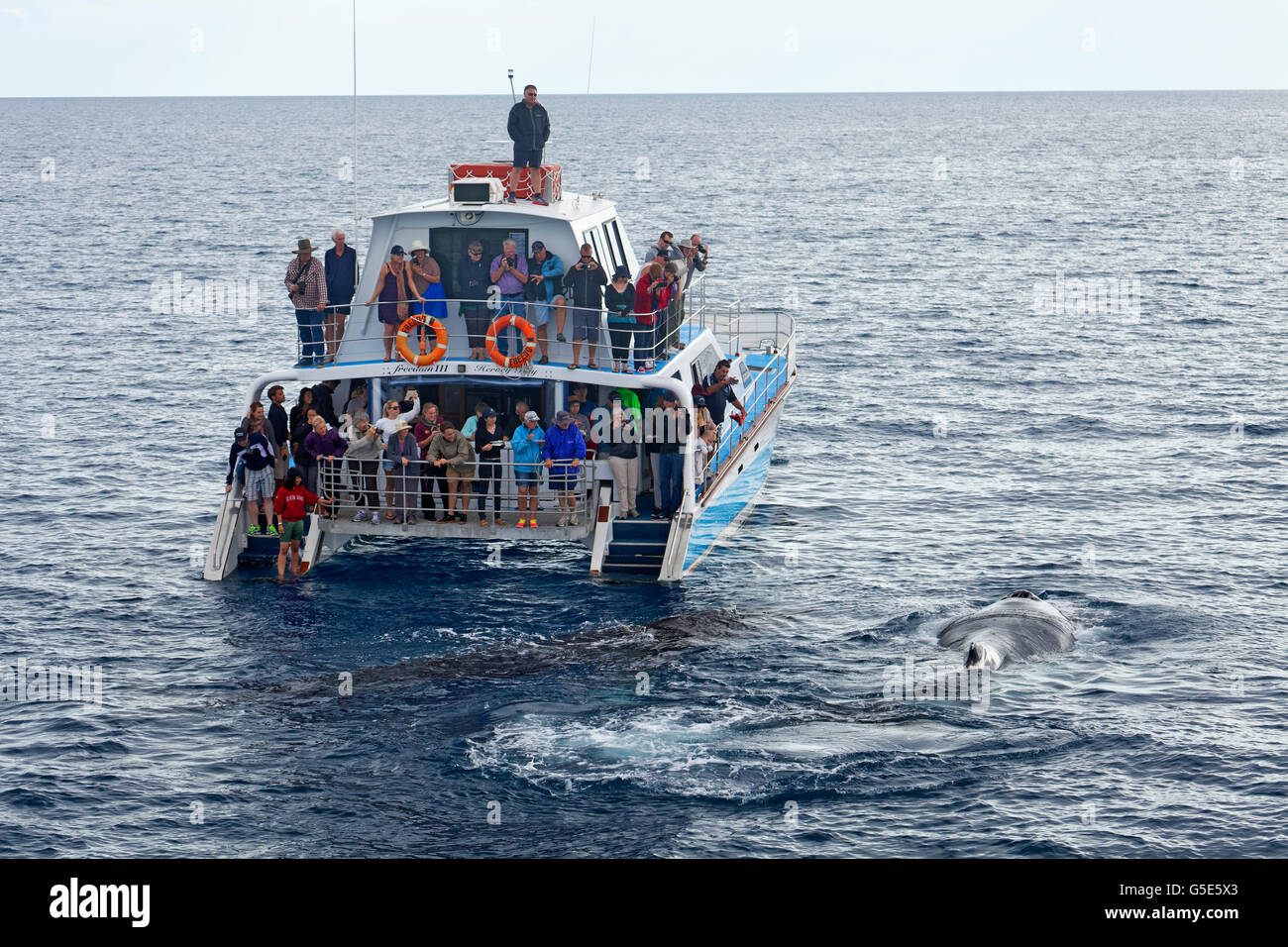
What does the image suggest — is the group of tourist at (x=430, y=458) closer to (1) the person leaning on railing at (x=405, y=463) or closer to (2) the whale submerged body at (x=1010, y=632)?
(1) the person leaning on railing at (x=405, y=463)

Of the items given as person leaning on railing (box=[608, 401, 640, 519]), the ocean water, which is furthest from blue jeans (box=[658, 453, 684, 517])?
the ocean water

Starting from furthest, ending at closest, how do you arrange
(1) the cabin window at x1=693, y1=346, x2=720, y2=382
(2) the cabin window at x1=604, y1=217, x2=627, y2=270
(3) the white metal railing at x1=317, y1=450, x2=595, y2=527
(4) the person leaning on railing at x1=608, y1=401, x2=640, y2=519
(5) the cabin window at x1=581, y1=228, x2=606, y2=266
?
(2) the cabin window at x1=604, y1=217, x2=627, y2=270
(1) the cabin window at x1=693, y1=346, x2=720, y2=382
(5) the cabin window at x1=581, y1=228, x2=606, y2=266
(4) the person leaning on railing at x1=608, y1=401, x2=640, y2=519
(3) the white metal railing at x1=317, y1=450, x2=595, y2=527

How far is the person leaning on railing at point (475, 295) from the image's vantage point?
2572 centimetres

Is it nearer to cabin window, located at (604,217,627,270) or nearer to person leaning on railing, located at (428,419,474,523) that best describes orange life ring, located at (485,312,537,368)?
Result: person leaning on railing, located at (428,419,474,523)

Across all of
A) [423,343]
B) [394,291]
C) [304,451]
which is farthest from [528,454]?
[394,291]

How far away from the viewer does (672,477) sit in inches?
985

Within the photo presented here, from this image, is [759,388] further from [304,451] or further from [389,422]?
[304,451]

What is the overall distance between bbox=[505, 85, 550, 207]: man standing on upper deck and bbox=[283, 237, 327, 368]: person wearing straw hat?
3.87 metres

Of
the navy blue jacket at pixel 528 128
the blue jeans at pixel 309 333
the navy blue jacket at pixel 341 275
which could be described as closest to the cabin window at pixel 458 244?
the navy blue jacket at pixel 341 275

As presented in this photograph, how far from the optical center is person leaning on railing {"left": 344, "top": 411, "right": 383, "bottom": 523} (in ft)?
80.4

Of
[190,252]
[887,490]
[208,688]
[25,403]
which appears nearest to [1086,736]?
[208,688]

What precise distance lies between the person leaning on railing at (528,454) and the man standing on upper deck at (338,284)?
376cm

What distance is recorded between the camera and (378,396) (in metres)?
26.2
